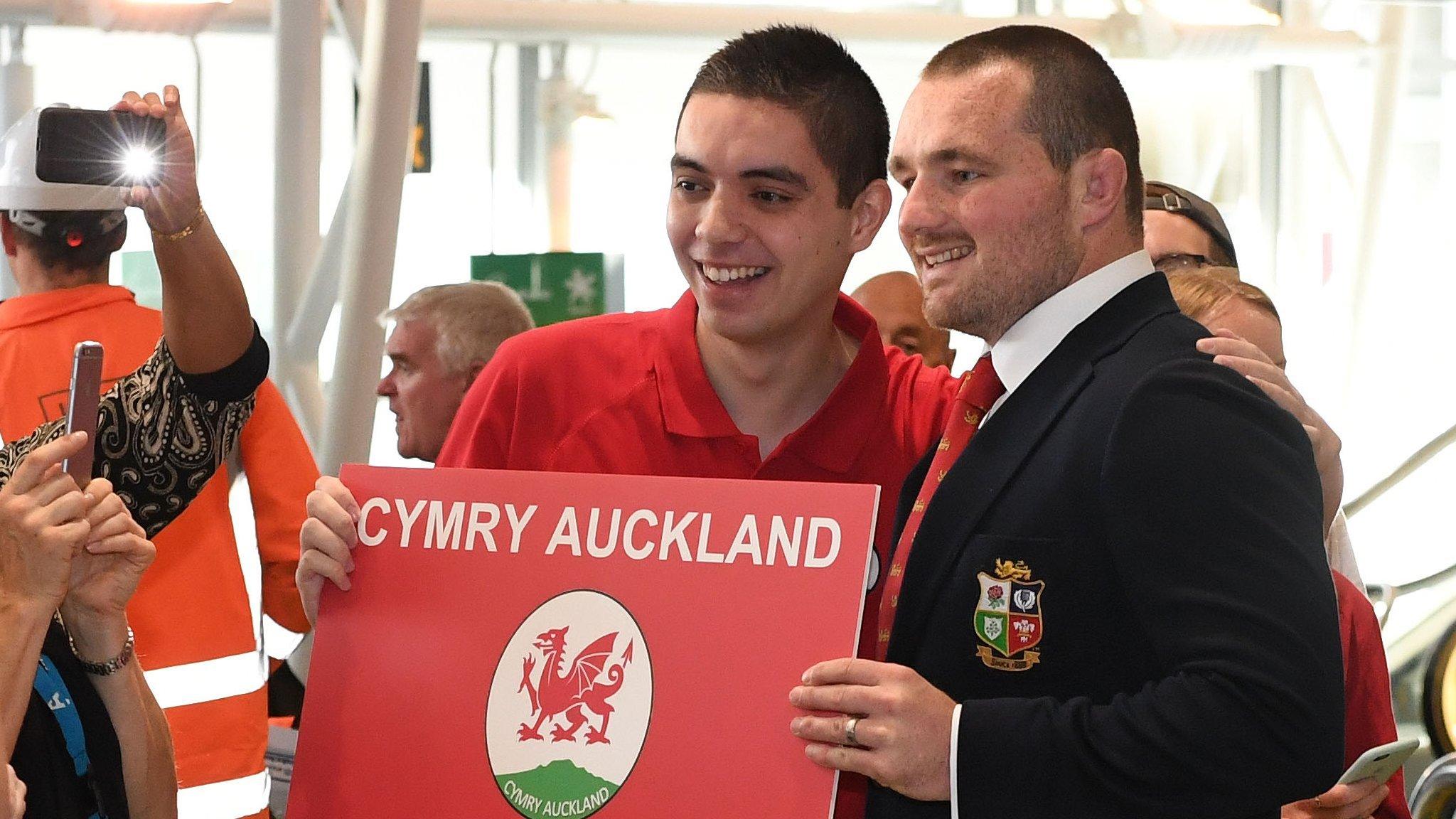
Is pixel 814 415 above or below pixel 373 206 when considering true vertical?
below

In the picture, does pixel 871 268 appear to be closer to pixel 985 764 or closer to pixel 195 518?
pixel 195 518

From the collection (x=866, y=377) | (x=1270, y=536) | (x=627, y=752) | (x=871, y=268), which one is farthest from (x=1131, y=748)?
(x=871, y=268)

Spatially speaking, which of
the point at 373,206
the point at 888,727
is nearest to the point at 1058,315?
the point at 888,727

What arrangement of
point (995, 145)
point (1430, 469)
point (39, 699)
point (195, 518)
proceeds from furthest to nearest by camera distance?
point (1430, 469), point (195, 518), point (39, 699), point (995, 145)

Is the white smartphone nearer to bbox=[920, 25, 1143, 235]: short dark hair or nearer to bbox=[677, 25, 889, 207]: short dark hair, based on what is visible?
bbox=[920, 25, 1143, 235]: short dark hair

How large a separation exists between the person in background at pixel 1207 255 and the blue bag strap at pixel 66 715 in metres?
1.55

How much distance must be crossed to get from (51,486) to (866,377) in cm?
111

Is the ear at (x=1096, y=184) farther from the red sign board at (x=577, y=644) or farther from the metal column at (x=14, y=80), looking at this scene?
the metal column at (x=14, y=80)

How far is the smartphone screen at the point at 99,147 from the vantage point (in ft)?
7.17

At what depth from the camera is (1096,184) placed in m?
1.85

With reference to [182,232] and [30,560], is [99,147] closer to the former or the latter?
[182,232]

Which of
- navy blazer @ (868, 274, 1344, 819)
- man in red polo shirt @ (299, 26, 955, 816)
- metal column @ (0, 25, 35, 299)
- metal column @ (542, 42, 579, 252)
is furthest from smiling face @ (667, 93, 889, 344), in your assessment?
metal column @ (542, 42, 579, 252)

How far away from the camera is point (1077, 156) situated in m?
1.84

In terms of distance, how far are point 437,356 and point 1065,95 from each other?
259 cm
